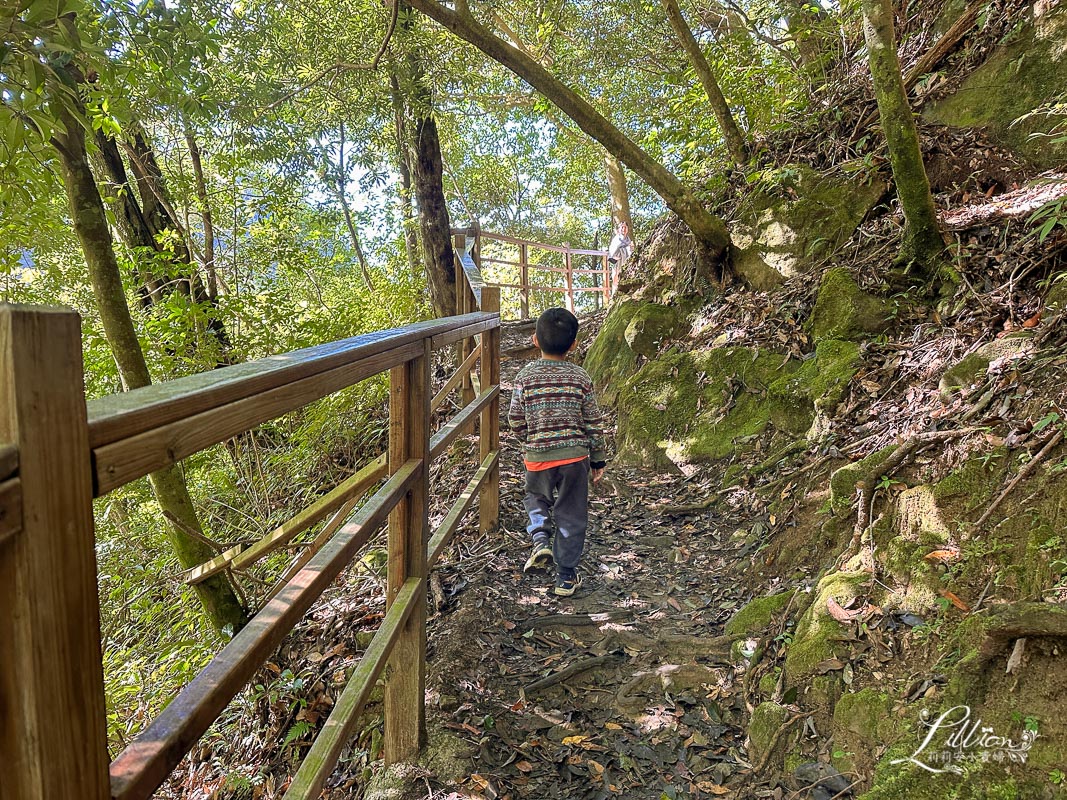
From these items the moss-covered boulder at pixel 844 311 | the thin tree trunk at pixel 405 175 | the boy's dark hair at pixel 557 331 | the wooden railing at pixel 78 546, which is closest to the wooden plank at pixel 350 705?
the wooden railing at pixel 78 546

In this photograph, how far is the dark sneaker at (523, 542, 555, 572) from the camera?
152 inches

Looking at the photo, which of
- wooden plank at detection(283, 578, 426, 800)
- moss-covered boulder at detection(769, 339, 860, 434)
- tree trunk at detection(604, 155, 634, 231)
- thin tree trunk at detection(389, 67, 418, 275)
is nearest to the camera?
wooden plank at detection(283, 578, 426, 800)

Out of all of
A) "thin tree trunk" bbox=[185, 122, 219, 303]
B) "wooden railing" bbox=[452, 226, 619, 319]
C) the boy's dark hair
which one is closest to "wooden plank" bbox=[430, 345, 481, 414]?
the boy's dark hair

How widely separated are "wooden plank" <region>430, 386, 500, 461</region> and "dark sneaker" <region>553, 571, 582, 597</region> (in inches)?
42.2

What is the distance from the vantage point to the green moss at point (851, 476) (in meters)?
3.02

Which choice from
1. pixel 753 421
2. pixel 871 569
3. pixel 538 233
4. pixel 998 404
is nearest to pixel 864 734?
pixel 871 569

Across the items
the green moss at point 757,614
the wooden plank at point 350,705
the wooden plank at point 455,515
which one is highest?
the wooden plank at point 455,515

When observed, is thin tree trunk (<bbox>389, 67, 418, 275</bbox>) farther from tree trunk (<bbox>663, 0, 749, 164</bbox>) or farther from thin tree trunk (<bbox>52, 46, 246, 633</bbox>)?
thin tree trunk (<bbox>52, 46, 246, 633</bbox>)

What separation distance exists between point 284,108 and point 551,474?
6172 mm

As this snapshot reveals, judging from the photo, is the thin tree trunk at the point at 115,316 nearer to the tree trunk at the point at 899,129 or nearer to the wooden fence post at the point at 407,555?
the wooden fence post at the point at 407,555

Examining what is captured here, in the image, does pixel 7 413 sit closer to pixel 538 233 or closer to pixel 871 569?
pixel 871 569

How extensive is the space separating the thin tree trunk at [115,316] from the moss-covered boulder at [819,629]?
10.7 feet

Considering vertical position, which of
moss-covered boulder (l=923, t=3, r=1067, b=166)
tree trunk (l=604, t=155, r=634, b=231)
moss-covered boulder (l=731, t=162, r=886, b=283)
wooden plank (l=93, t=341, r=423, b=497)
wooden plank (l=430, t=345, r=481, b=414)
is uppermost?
tree trunk (l=604, t=155, r=634, b=231)

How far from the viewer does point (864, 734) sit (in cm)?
214
